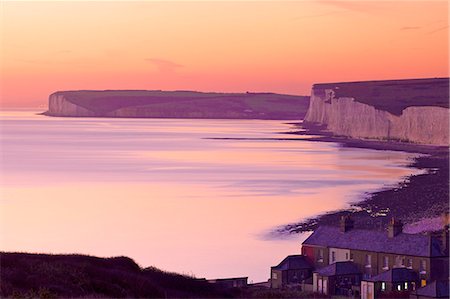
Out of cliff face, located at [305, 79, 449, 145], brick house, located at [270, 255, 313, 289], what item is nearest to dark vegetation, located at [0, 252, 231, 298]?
brick house, located at [270, 255, 313, 289]

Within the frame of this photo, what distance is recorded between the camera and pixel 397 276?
3488 cm

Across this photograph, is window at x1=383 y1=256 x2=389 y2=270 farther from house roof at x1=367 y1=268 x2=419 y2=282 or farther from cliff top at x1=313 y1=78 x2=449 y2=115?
cliff top at x1=313 y1=78 x2=449 y2=115

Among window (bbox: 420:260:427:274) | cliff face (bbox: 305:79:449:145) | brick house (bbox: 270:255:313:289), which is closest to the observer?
window (bbox: 420:260:427:274)

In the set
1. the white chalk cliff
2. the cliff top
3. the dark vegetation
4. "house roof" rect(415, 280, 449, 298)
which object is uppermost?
the cliff top

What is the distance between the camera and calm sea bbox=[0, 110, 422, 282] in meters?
49.6

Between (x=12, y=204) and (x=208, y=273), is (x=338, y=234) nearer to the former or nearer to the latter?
(x=208, y=273)

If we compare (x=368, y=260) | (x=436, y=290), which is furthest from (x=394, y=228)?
(x=436, y=290)

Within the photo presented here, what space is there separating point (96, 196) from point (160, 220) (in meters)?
16.5

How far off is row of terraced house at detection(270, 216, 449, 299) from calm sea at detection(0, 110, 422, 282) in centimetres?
477

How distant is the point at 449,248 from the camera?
119 feet

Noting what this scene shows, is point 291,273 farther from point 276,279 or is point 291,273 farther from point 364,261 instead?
point 364,261

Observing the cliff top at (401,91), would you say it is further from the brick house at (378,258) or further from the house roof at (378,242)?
the brick house at (378,258)

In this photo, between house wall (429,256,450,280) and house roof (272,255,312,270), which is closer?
house wall (429,256,450,280)

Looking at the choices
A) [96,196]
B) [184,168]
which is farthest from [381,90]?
[96,196]
